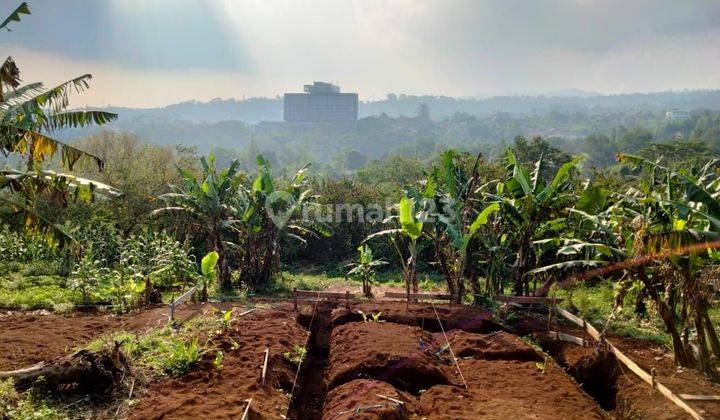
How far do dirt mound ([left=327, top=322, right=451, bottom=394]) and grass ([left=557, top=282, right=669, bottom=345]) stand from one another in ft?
8.58

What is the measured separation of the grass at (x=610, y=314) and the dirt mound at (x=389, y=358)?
2.61 m

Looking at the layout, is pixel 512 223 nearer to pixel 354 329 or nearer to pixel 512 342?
pixel 512 342

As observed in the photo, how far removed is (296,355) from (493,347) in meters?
3.01

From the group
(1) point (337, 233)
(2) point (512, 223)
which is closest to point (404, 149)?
(1) point (337, 233)

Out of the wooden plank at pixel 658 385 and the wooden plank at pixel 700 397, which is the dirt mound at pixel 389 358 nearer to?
the wooden plank at pixel 658 385

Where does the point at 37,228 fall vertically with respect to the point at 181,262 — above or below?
above

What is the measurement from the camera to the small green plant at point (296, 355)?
7469 mm

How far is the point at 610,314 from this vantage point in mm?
8227

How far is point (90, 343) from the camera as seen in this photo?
7.81 meters

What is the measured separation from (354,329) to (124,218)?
12.0 m

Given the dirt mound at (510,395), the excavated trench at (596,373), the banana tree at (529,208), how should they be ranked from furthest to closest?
1. the banana tree at (529,208)
2. the excavated trench at (596,373)
3. the dirt mound at (510,395)

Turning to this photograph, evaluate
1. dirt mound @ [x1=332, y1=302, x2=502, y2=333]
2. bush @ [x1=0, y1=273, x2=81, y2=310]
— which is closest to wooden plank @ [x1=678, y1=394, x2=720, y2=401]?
dirt mound @ [x1=332, y1=302, x2=502, y2=333]

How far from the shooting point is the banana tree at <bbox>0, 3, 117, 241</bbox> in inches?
285

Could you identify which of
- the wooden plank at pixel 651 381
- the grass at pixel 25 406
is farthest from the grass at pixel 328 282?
the wooden plank at pixel 651 381
